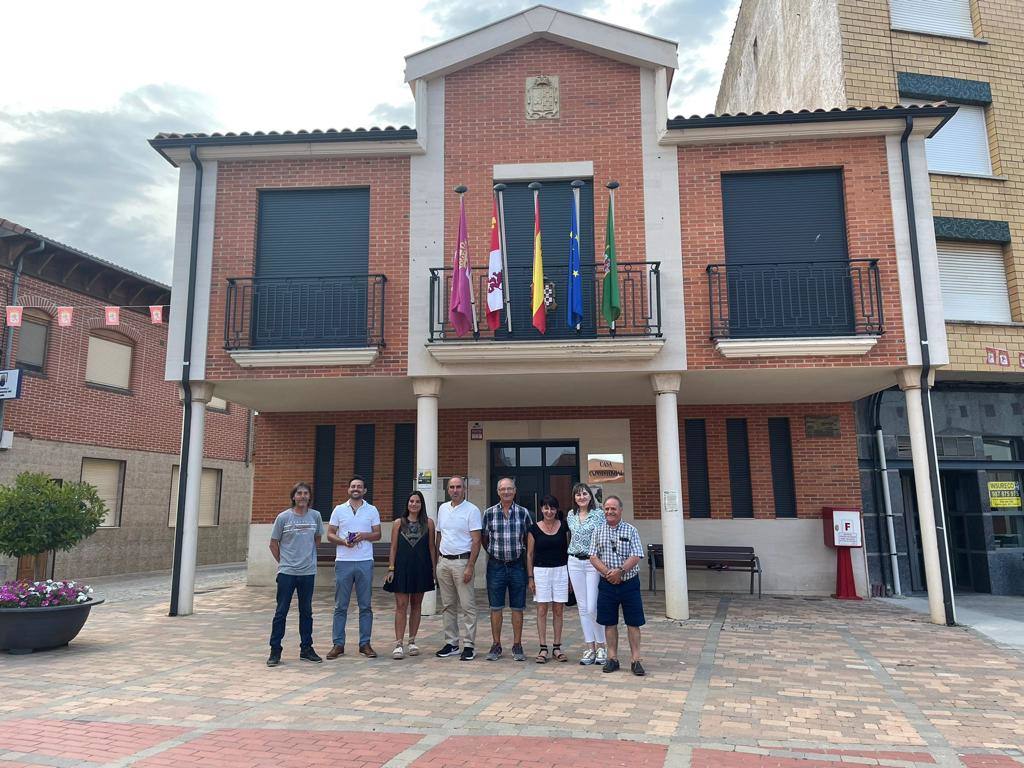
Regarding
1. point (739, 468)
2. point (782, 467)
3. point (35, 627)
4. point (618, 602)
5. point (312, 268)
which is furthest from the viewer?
point (739, 468)

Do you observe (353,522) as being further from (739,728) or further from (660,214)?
(660,214)

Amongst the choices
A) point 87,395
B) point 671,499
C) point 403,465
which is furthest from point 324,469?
point 87,395

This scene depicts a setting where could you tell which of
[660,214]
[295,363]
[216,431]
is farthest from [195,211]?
[216,431]

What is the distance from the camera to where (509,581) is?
23.8 ft

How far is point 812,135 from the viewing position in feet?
35.5

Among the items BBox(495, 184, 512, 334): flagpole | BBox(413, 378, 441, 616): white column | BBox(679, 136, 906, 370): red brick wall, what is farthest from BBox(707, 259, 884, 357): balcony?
BBox(413, 378, 441, 616): white column

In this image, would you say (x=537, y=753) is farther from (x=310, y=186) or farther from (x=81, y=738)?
(x=310, y=186)

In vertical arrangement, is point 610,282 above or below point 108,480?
above

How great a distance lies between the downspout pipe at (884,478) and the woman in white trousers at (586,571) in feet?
25.6

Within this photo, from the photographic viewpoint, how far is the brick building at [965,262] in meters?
12.7

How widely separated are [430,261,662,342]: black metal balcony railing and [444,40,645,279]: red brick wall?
48cm

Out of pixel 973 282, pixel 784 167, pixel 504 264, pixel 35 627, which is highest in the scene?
pixel 784 167

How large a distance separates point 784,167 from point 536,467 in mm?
6698

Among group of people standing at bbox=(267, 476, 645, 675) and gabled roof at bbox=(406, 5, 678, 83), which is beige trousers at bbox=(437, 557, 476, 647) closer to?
group of people standing at bbox=(267, 476, 645, 675)
